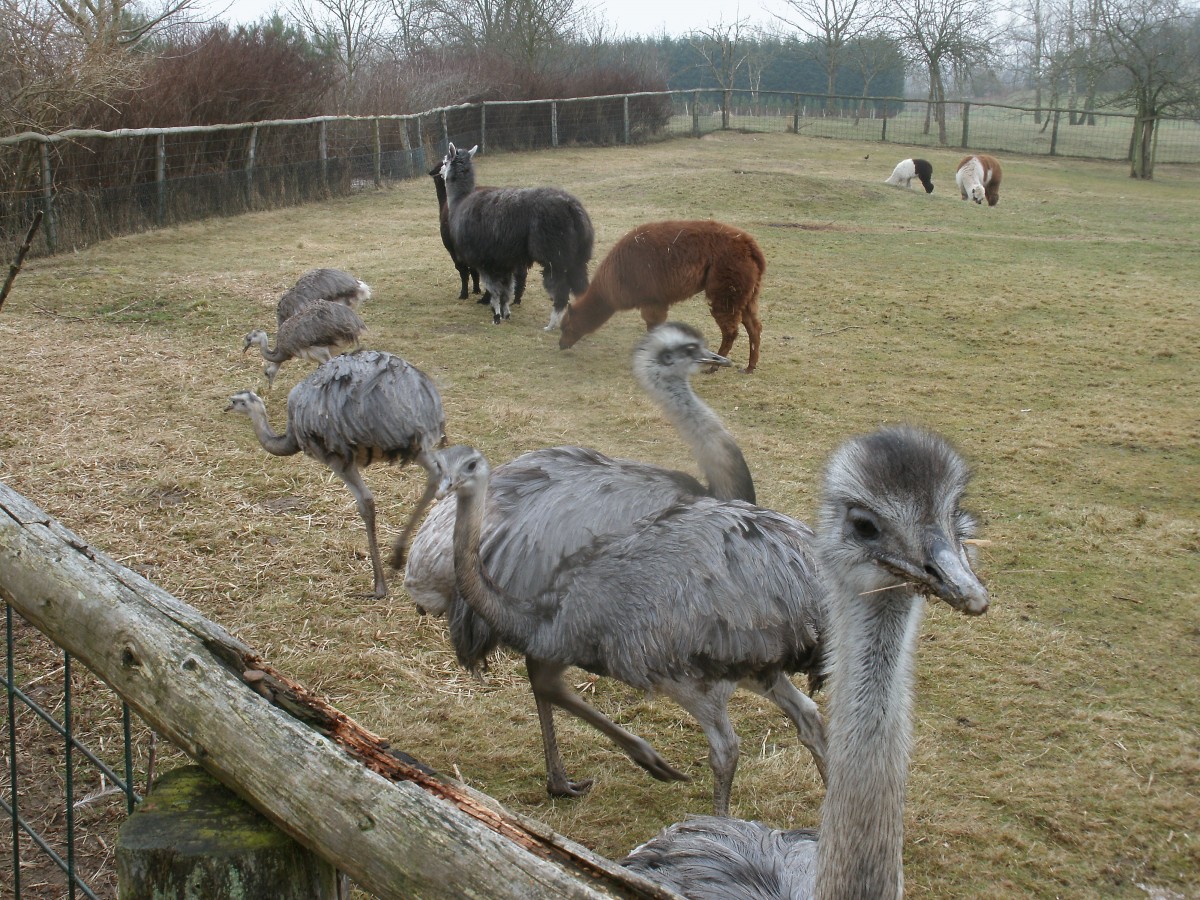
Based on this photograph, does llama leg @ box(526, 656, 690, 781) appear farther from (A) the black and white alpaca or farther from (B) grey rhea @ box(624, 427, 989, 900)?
(A) the black and white alpaca

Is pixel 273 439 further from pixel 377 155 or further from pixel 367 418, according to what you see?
pixel 377 155

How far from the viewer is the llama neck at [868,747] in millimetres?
1776

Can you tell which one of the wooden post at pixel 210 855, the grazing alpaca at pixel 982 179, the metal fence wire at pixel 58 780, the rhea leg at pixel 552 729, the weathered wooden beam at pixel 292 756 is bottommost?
the metal fence wire at pixel 58 780

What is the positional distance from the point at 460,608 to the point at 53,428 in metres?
3.84

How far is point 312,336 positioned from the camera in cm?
703

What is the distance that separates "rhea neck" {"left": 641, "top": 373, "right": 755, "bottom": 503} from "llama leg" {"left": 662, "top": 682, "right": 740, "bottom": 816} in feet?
2.82

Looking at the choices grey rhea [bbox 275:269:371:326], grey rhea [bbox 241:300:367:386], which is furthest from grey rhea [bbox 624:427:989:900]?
grey rhea [bbox 275:269:371:326]

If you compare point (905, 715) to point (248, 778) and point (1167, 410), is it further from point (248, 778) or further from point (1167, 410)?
point (1167, 410)

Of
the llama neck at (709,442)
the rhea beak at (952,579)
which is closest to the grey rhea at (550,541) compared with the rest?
the llama neck at (709,442)

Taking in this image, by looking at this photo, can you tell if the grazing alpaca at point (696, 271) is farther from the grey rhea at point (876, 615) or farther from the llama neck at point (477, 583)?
the grey rhea at point (876, 615)

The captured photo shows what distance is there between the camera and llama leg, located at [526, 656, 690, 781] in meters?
3.11

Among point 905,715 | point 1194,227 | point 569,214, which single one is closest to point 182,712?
point 905,715

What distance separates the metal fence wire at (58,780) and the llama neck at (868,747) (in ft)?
5.01

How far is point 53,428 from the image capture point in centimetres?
605
